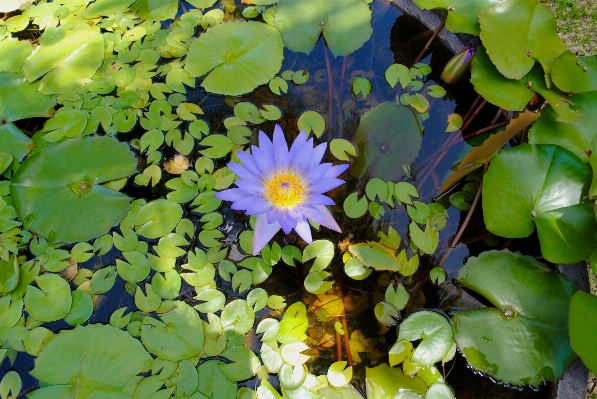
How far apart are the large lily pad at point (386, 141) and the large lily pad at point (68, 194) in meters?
1.38

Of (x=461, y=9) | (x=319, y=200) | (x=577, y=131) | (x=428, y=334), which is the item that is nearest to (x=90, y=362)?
(x=319, y=200)

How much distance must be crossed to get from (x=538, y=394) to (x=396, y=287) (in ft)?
2.64

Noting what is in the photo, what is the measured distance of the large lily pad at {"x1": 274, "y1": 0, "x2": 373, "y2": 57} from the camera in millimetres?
2613

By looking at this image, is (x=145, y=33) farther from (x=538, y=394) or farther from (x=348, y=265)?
(x=538, y=394)

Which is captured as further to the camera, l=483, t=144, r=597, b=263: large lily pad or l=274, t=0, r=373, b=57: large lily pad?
l=274, t=0, r=373, b=57: large lily pad

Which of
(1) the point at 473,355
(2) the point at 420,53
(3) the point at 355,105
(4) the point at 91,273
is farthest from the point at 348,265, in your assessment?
(2) the point at 420,53

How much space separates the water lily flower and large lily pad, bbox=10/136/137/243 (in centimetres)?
90

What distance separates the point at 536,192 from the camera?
203cm

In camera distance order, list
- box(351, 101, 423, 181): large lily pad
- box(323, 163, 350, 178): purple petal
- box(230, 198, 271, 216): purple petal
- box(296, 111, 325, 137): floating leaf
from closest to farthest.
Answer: box(230, 198, 271, 216): purple petal < box(323, 163, 350, 178): purple petal < box(351, 101, 423, 181): large lily pad < box(296, 111, 325, 137): floating leaf

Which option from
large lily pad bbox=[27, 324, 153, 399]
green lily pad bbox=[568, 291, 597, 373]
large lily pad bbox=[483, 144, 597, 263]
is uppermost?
large lily pad bbox=[483, 144, 597, 263]

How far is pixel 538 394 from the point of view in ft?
6.30

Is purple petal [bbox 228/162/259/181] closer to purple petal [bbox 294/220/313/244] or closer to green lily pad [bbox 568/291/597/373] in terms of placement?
purple petal [bbox 294/220/313/244]

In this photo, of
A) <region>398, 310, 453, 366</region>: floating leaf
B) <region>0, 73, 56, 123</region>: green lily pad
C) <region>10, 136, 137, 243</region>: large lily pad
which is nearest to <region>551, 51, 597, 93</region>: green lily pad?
<region>398, 310, 453, 366</region>: floating leaf

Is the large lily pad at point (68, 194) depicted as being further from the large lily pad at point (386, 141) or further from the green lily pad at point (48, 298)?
the large lily pad at point (386, 141)
